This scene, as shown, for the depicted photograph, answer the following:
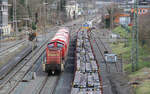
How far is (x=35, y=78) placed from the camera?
20.4 meters

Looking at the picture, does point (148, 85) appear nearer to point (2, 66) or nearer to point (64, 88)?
point (64, 88)

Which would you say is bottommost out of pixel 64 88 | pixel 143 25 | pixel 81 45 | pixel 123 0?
pixel 64 88

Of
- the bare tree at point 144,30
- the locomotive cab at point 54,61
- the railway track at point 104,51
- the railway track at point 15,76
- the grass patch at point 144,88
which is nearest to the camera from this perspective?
the grass patch at point 144,88

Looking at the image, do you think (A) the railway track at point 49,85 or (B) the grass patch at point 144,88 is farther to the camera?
(A) the railway track at point 49,85

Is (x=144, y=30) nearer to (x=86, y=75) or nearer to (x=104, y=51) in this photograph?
(x=104, y=51)

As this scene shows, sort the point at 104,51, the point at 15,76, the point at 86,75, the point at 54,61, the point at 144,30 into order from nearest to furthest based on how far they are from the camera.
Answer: the point at 86,75, the point at 54,61, the point at 15,76, the point at 144,30, the point at 104,51

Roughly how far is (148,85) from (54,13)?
3184 centimetres

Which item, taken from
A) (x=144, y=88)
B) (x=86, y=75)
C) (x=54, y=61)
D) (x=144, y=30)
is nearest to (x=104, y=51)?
(x=144, y=30)

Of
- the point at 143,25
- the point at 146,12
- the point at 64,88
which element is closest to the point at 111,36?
the point at 146,12

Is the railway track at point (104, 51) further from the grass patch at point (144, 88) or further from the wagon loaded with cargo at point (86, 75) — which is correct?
the grass patch at point (144, 88)

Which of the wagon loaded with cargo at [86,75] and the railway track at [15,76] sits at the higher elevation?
the wagon loaded with cargo at [86,75]

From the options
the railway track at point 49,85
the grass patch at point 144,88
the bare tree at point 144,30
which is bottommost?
the railway track at point 49,85

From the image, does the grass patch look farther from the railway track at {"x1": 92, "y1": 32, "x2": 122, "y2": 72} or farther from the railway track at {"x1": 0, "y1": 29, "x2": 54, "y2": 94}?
the railway track at {"x1": 0, "y1": 29, "x2": 54, "y2": 94}

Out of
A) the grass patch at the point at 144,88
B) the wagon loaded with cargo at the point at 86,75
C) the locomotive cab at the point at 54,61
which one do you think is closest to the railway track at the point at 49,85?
the locomotive cab at the point at 54,61
